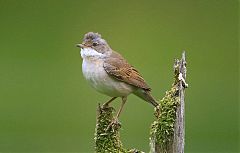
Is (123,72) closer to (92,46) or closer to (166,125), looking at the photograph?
(92,46)

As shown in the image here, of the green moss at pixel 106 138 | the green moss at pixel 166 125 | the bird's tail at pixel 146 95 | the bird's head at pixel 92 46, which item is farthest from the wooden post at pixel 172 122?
the bird's head at pixel 92 46

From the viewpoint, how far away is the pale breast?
337 inches

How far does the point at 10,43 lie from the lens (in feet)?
52.6

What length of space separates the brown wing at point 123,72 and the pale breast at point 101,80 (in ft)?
0.14

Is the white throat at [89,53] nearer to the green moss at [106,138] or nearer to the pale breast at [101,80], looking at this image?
the pale breast at [101,80]

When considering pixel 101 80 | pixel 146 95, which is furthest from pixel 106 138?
pixel 146 95

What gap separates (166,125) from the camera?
22.3ft

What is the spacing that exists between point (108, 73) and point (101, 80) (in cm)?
14

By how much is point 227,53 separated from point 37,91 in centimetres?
332

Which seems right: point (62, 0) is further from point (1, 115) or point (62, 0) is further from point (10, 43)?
point (1, 115)

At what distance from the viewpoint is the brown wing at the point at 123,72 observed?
28.5ft

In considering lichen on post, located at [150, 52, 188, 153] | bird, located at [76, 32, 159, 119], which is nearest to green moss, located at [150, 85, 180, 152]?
lichen on post, located at [150, 52, 188, 153]

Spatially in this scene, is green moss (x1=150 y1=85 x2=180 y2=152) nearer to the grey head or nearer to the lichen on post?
the lichen on post

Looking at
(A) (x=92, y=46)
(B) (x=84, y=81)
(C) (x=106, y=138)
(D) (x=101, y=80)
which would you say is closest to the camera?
(C) (x=106, y=138)
